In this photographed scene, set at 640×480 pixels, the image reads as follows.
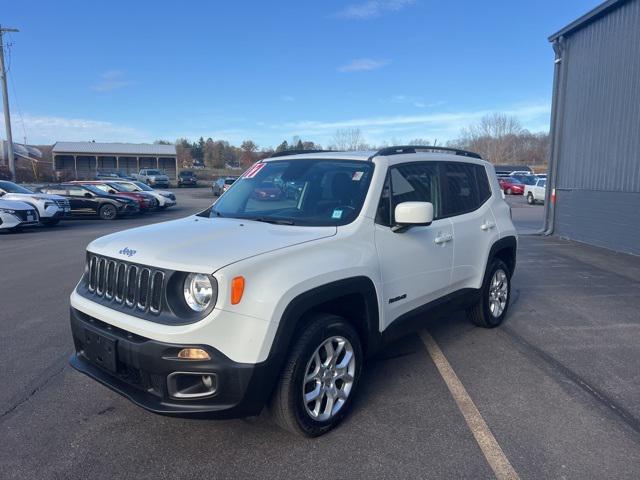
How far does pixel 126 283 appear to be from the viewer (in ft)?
10.0

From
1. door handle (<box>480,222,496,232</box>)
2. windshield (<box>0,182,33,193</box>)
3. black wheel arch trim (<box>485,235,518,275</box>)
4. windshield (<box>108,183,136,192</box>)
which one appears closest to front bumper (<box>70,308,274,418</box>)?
door handle (<box>480,222,496,232</box>)

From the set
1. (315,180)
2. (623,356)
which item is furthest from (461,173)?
(623,356)

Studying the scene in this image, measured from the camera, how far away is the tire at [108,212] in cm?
1970

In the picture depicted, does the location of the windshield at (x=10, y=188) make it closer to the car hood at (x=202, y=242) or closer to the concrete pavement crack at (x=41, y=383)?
the concrete pavement crack at (x=41, y=383)

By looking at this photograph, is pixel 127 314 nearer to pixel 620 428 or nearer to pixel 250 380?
pixel 250 380

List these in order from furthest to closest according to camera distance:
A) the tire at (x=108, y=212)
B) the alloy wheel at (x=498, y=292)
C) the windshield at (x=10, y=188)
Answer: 1. the tire at (x=108, y=212)
2. the windshield at (x=10, y=188)
3. the alloy wheel at (x=498, y=292)

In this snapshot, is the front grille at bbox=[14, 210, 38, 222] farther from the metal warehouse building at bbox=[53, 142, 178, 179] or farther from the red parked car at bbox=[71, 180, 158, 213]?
the metal warehouse building at bbox=[53, 142, 178, 179]

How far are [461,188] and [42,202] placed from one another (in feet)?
50.1

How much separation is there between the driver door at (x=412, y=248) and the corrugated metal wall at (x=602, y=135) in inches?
337

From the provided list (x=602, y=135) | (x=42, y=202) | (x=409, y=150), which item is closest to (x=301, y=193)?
(x=409, y=150)

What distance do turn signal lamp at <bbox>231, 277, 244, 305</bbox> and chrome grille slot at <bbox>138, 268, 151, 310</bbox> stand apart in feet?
1.92

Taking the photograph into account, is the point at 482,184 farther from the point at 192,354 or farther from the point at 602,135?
the point at 602,135

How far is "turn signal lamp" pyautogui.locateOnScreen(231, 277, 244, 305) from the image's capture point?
2.70m

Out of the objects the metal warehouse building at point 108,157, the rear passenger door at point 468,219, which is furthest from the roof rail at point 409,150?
the metal warehouse building at point 108,157
